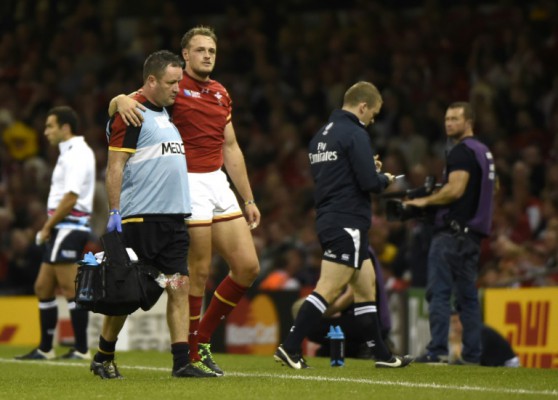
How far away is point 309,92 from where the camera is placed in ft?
66.6

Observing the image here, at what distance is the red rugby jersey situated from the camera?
9.35 m

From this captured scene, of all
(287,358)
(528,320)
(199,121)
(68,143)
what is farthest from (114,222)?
(528,320)

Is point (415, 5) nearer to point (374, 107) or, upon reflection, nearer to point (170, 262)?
point (374, 107)

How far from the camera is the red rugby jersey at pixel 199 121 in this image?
30.7 ft

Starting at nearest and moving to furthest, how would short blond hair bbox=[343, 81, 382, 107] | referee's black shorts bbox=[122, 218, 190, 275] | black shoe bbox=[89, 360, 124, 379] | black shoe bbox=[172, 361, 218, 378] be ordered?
referee's black shorts bbox=[122, 218, 190, 275] < black shoe bbox=[172, 361, 218, 378] < black shoe bbox=[89, 360, 124, 379] < short blond hair bbox=[343, 81, 382, 107]

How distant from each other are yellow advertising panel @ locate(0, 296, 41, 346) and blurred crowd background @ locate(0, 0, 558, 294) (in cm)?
132

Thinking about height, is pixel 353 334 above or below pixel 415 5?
below

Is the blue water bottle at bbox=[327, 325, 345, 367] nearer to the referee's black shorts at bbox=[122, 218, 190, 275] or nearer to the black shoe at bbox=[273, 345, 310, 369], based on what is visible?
the black shoe at bbox=[273, 345, 310, 369]

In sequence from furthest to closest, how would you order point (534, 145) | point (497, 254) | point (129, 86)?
point (129, 86) < point (534, 145) < point (497, 254)

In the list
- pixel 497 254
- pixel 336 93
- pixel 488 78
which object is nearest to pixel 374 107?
pixel 497 254

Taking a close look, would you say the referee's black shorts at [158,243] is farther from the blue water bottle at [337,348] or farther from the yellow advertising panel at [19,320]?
the yellow advertising panel at [19,320]

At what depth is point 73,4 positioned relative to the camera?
989 inches

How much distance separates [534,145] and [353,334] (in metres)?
5.58

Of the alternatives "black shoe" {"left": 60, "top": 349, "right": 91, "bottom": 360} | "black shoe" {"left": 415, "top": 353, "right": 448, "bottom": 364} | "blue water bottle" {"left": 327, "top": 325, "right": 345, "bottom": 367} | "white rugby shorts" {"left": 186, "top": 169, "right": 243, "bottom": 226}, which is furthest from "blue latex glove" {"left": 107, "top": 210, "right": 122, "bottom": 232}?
"black shoe" {"left": 60, "top": 349, "right": 91, "bottom": 360}
